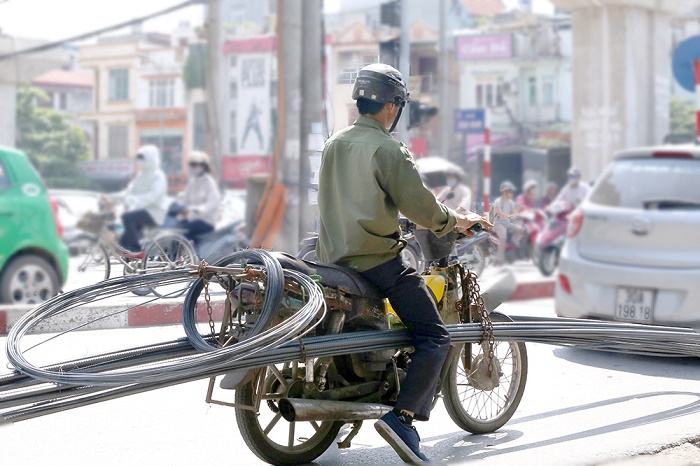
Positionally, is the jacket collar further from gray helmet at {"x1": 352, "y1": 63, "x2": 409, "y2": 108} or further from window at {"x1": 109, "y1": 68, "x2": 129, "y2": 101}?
window at {"x1": 109, "y1": 68, "x2": 129, "y2": 101}

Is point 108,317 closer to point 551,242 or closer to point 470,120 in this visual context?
point 551,242

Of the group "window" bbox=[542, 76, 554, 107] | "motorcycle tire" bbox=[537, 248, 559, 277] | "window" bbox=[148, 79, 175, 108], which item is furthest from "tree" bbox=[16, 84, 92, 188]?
"motorcycle tire" bbox=[537, 248, 559, 277]

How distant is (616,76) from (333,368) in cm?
1633

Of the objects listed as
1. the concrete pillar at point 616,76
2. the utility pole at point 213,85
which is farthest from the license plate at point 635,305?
the utility pole at point 213,85

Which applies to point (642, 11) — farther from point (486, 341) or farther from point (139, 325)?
point (486, 341)

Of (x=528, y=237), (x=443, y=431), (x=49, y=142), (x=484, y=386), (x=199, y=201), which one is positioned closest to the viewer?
(x=484, y=386)

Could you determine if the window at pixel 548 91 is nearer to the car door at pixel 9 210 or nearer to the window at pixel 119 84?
the window at pixel 119 84

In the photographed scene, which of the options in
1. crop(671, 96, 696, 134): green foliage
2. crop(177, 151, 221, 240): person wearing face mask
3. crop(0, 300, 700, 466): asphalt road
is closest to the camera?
crop(0, 300, 700, 466): asphalt road

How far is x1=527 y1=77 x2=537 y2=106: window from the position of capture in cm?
5828

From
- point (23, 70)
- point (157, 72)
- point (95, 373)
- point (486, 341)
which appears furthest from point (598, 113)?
point (157, 72)

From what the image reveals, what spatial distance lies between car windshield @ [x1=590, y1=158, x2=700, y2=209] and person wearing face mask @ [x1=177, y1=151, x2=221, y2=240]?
5.78m

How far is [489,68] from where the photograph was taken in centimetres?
5806

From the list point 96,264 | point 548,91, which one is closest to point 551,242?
point 96,264

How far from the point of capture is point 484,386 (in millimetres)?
5020
